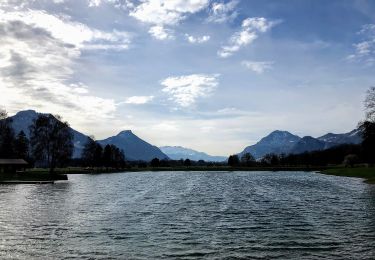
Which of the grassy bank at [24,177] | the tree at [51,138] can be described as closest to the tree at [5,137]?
the tree at [51,138]

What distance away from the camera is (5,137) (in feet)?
522

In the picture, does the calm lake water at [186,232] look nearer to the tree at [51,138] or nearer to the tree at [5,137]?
the tree at [51,138]

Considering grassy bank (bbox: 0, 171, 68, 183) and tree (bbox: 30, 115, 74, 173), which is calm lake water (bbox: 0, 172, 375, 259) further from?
tree (bbox: 30, 115, 74, 173)

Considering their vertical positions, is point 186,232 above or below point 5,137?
below

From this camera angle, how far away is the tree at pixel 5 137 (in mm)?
153750

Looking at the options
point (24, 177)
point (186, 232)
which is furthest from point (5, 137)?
point (186, 232)

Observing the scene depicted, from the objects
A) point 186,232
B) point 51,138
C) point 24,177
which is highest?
point 51,138

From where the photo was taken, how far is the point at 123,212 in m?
48.6

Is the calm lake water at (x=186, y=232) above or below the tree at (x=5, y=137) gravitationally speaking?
below

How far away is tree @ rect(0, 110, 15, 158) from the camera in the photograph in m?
154

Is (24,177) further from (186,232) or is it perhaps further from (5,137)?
(186,232)

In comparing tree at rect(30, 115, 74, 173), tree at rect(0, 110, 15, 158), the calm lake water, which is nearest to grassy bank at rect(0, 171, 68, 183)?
tree at rect(30, 115, 74, 173)

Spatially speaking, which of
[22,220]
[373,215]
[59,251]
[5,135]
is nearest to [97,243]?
[59,251]

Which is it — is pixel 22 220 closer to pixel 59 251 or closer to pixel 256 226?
pixel 59 251
